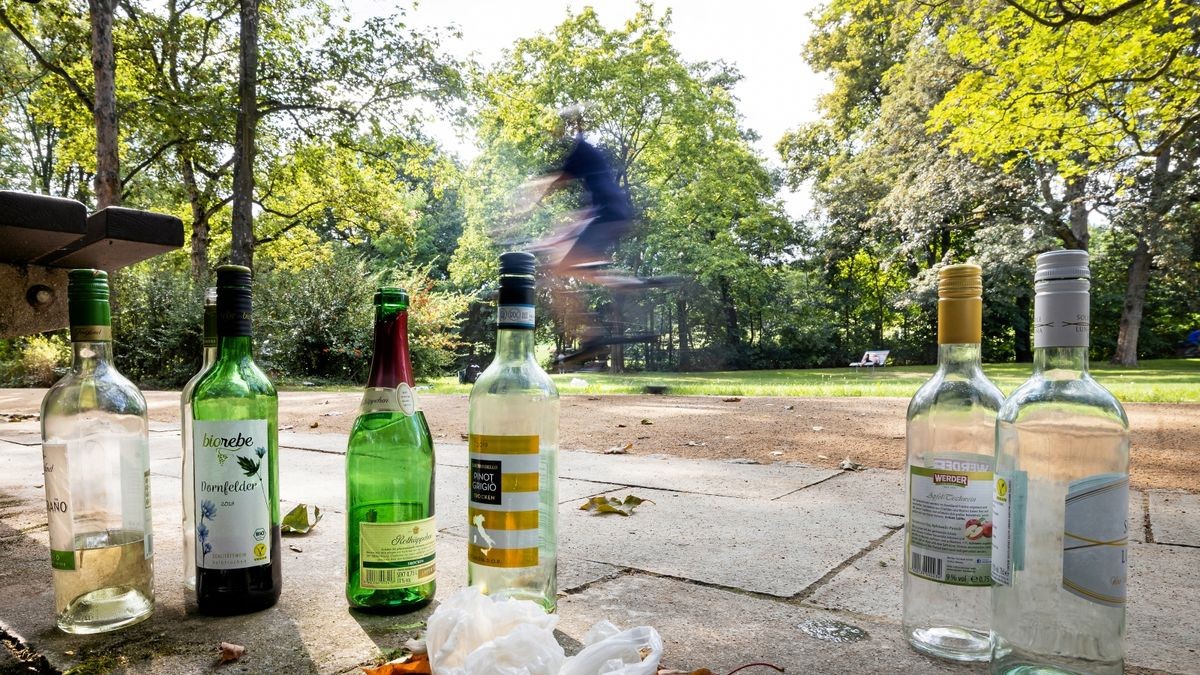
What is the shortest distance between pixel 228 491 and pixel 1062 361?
4.96 ft

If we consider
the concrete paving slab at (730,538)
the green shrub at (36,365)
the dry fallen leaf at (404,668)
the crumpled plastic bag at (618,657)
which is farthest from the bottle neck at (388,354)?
the green shrub at (36,365)

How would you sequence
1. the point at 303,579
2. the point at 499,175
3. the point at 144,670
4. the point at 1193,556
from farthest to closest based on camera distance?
the point at 499,175 < the point at 1193,556 < the point at 303,579 < the point at 144,670

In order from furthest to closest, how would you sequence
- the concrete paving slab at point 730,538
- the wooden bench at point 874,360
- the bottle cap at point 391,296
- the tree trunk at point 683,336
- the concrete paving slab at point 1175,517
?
the tree trunk at point 683,336 < the wooden bench at point 874,360 < the concrete paving slab at point 1175,517 < the concrete paving slab at point 730,538 < the bottle cap at point 391,296

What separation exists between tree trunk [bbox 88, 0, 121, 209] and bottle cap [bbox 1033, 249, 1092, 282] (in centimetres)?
1417

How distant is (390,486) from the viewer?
1.57 metres

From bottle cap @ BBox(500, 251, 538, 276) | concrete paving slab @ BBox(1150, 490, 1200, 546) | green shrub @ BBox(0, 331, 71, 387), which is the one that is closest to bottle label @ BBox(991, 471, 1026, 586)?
bottle cap @ BBox(500, 251, 538, 276)

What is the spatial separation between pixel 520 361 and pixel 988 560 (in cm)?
93

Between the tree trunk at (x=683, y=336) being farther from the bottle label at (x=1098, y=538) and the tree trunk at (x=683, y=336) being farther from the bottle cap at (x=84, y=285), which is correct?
the bottle label at (x=1098, y=538)

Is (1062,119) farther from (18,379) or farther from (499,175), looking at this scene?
(18,379)

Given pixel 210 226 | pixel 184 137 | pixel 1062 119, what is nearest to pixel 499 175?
pixel 210 226

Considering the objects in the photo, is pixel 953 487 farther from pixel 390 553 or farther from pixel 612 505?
pixel 612 505

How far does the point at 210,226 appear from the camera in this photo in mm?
22344

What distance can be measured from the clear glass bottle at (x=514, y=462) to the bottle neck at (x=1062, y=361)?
0.87m

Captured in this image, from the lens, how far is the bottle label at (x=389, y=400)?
1.51 m
